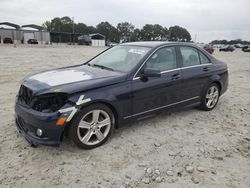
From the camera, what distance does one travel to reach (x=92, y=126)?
341cm

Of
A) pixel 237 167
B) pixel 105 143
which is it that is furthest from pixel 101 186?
pixel 237 167

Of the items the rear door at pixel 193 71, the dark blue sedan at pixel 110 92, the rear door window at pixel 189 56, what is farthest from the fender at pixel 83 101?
the rear door window at pixel 189 56

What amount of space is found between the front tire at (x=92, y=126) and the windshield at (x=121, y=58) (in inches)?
34.6

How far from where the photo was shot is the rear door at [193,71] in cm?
462

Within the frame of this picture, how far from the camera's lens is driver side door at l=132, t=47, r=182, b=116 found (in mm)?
3844

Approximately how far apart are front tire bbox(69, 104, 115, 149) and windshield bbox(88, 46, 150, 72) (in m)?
0.88

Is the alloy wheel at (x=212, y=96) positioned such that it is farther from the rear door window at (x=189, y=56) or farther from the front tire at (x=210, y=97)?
Answer: the rear door window at (x=189, y=56)

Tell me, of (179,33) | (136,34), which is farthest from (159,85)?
(136,34)

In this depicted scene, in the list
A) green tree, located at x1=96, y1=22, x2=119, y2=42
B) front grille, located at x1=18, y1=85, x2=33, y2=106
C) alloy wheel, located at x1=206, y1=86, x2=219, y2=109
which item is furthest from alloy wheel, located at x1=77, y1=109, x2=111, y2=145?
green tree, located at x1=96, y1=22, x2=119, y2=42

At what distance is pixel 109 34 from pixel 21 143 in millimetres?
99619

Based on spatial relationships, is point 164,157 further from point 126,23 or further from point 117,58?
point 126,23

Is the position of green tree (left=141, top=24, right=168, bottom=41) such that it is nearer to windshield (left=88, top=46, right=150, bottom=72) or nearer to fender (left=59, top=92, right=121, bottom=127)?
windshield (left=88, top=46, right=150, bottom=72)

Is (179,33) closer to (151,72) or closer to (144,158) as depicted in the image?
(151,72)

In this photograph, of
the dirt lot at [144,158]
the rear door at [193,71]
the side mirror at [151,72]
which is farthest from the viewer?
the rear door at [193,71]
